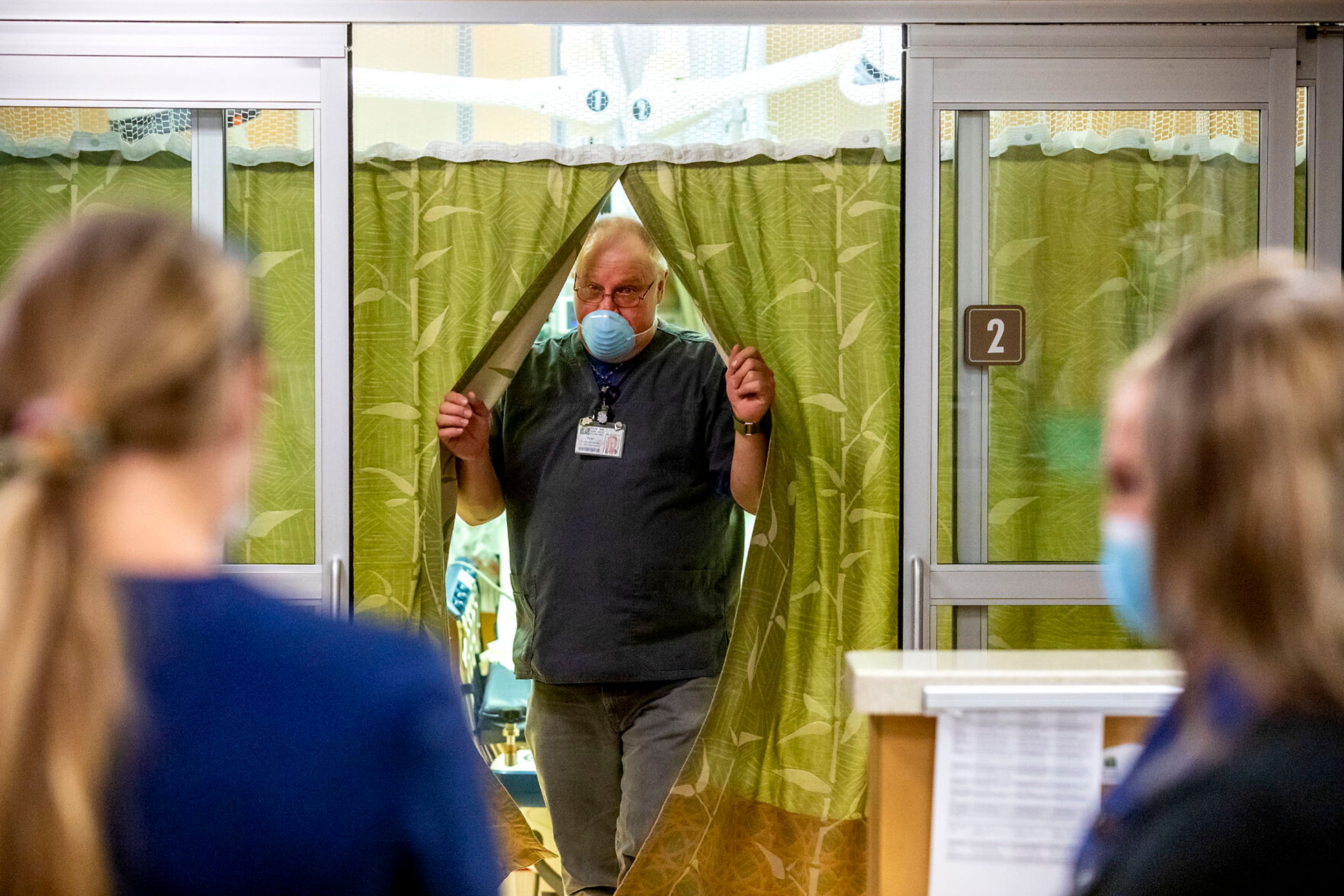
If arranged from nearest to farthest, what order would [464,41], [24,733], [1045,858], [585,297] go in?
[24,733] → [1045,858] → [464,41] → [585,297]

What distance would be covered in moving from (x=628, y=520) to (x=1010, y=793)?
1.47 m

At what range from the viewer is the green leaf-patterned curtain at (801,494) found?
262 centimetres

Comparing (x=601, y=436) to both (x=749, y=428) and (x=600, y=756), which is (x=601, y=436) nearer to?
(x=749, y=428)

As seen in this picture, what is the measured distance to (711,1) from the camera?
8.64 ft

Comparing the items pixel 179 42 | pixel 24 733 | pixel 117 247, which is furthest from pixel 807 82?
pixel 24 733

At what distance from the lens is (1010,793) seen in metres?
1.36

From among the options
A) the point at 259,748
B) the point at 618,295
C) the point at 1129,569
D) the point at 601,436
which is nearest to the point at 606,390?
the point at 601,436

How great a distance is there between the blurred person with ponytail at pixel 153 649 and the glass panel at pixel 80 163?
2085 mm

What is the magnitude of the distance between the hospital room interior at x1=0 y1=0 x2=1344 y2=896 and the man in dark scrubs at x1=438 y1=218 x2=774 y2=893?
0.4 inches

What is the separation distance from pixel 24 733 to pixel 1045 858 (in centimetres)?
109

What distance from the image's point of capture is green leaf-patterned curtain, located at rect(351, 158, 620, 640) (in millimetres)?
2604

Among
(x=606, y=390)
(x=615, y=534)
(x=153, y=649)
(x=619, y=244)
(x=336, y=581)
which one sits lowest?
(x=336, y=581)

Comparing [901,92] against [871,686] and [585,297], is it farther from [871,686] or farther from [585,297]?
[871,686]

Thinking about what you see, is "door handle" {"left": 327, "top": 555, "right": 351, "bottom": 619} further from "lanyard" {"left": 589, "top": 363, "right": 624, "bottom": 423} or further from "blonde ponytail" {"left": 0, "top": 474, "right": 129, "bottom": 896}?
"blonde ponytail" {"left": 0, "top": 474, "right": 129, "bottom": 896}
